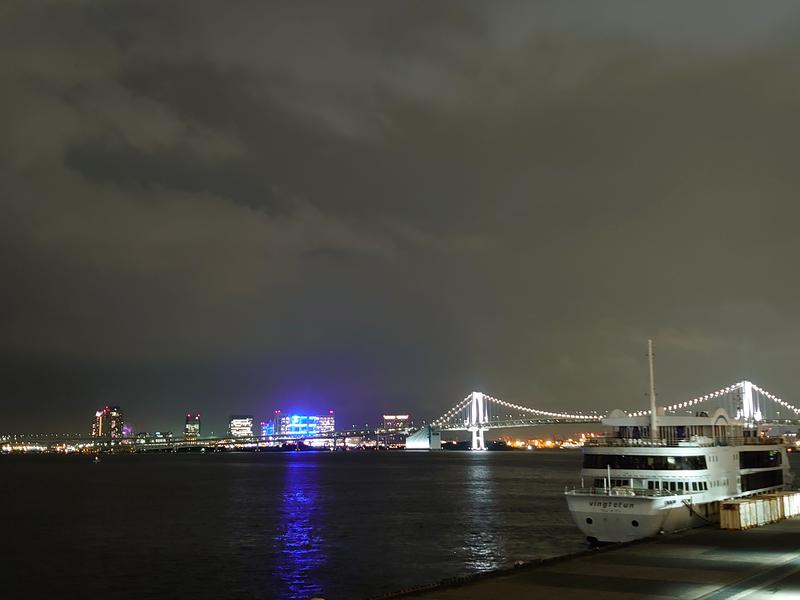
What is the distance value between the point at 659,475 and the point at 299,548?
75.1 feet

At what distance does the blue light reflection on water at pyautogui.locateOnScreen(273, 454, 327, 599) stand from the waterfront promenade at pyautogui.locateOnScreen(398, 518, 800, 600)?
43.5 ft

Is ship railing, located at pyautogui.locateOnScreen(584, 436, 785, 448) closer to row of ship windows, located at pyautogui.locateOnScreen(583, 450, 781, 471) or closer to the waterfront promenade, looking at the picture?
row of ship windows, located at pyautogui.locateOnScreen(583, 450, 781, 471)

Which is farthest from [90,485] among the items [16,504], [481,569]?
[481,569]

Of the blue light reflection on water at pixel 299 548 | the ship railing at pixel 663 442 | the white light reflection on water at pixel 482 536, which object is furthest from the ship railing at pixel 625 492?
the blue light reflection on water at pixel 299 548

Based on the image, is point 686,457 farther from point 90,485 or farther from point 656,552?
point 90,485

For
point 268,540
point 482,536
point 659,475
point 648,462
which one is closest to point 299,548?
point 268,540

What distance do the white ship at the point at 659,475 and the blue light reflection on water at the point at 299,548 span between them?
1446 centimetres

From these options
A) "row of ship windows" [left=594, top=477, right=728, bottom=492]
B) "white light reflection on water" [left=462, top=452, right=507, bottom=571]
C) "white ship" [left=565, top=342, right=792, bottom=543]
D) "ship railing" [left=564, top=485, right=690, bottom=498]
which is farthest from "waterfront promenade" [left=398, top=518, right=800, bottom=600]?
"white light reflection on water" [left=462, top=452, right=507, bottom=571]

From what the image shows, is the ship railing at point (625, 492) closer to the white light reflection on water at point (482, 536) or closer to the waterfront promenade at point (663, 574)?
the white light reflection on water at point (482, 536)

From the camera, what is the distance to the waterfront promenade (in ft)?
74.0

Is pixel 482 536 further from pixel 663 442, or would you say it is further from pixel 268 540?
pixel 663 442

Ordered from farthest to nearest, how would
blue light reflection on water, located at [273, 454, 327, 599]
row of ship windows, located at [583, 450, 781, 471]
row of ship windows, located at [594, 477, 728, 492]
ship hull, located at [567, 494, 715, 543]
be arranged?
row of ship windows, located at [583, 450, 781, 471], row of ship windows, located at [594, 477, 728, 492], ship hull, located at [567, 494, 715, 543], blue light reflection on water, located at [273, 454, 327, 599]

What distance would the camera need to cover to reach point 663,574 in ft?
83.8

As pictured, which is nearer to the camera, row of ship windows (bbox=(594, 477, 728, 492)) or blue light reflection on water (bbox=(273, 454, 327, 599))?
blue light reflection on water (bbox=(273, 454, 327, 599))
